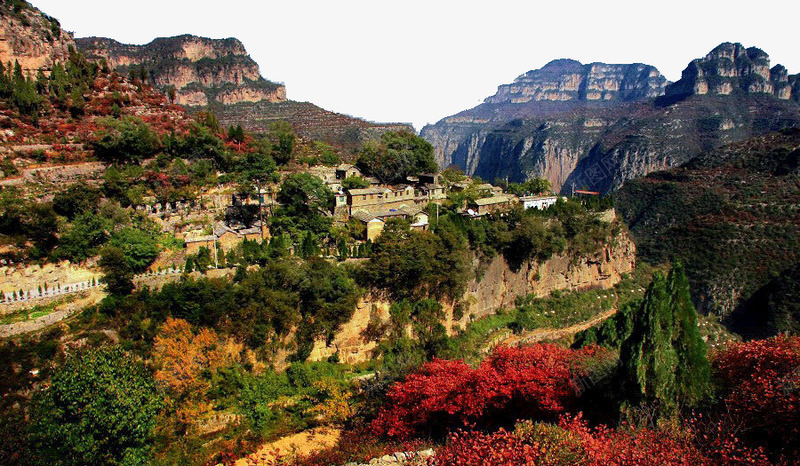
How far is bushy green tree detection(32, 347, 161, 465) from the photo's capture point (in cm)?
1308

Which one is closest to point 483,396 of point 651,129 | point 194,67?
point 194,67

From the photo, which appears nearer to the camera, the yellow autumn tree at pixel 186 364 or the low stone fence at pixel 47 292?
the yellow autumn tree at pixel 186 364


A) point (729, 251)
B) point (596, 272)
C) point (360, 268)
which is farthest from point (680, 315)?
point (729, 251)

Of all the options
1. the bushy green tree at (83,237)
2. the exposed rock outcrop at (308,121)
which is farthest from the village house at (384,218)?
the exposed rock outcrop at (308,121)

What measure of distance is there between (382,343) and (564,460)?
17.5m

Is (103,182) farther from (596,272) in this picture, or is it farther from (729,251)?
(729,251)

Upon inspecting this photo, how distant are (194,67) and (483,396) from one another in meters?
88.2

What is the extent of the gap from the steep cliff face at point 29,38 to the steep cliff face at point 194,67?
40.6m

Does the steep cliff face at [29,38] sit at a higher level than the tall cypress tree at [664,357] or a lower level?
higher

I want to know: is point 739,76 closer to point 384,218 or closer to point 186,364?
point 384,218

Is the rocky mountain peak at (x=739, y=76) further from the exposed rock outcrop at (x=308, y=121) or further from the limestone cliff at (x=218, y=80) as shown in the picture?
the exposed rock outcrop at (x=308, y=121)

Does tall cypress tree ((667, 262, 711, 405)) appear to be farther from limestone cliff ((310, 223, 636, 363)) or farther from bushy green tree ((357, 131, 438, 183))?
bushy green tree ((357, 131, 438, 183))

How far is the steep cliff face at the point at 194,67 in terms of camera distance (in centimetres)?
8119

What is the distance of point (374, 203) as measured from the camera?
32.7 metres
